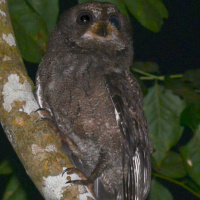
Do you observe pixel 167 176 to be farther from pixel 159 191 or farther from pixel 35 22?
pixel 35 22

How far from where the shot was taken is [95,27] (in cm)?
254

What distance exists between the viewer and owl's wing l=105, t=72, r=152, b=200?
2240 millimetres

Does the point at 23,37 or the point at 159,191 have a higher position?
the point at 23,37

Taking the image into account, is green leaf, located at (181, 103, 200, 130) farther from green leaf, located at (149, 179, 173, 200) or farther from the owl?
green leaf, located at (149, 179, 173, 200)

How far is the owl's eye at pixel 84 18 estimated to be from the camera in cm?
259

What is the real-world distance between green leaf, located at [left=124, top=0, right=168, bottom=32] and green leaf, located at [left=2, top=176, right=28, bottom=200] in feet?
4.07

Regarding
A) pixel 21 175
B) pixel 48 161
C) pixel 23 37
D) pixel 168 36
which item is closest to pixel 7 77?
pixel 48 161

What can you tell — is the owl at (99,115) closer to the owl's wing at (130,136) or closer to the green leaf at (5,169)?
the owl's wing at (130,136)

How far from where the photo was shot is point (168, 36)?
5453 millimetres

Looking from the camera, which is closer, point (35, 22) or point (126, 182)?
point (126, 182)

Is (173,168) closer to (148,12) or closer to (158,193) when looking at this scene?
(158,193)

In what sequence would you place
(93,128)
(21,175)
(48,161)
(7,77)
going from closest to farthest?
1. (48,161)
2. (7,77)
3. (93,128)
4. (21,175)

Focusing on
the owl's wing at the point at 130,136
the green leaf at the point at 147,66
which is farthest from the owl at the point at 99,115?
the green leaf at the point at 147,66

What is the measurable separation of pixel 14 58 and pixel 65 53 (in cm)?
49
